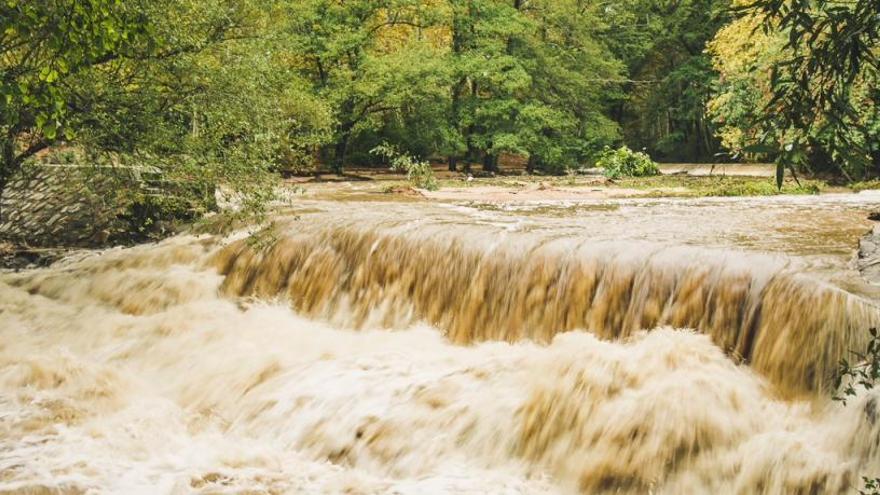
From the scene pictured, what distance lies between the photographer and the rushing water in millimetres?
4637

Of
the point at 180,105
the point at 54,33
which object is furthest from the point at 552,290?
the point at 180,105

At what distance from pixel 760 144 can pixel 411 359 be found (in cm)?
456

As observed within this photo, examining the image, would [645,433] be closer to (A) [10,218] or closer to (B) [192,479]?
(B) [192,479]

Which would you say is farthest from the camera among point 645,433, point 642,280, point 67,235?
point 67,235

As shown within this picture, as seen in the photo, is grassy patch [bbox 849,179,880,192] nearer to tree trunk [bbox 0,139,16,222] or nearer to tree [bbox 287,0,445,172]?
tree [bbox 287,0,445,172]

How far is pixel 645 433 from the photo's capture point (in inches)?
183

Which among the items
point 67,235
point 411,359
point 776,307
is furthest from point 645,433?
point 67,235

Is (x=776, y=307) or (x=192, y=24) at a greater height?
(x=192, y=24)

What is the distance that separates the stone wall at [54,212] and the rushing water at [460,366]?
2.15 m

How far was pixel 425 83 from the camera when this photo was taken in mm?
20875

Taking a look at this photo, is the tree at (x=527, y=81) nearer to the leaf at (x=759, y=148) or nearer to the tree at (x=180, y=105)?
the tree at (x=180, y=105)

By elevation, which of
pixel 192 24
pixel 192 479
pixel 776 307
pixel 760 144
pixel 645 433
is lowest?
pixel 192 479

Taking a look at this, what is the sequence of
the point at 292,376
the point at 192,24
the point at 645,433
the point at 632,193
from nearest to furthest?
1. the point at 645,433
2. the point at 292,376
3. the point at 192,24
4. the point at 632,193

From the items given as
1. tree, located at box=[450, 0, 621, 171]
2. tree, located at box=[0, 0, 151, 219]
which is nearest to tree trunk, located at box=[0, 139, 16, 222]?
tree, located at box=[0, 0, 151, 219]
